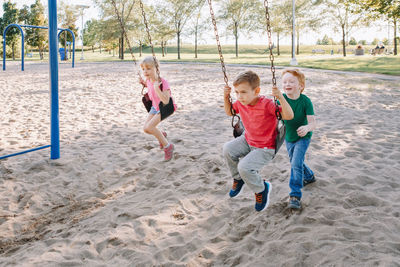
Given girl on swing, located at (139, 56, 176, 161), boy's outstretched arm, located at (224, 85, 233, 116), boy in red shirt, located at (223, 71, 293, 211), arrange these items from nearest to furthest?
boy in red shirt, located at (223, 71, 293, 211), boy's outstretched arm, located at (224, 85, 233, 116), girl on swing, located at (139, 56, 176, 161)

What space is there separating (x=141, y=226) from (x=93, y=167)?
1936 millimetres

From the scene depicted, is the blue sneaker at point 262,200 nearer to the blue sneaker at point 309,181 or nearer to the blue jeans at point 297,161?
the blue jeans at point 297,161

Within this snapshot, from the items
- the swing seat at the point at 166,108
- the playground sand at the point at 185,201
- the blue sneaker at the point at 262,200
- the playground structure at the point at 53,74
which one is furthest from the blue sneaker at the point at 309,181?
the playground structure at the point at 53,74

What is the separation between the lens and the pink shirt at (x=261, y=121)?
9.30 ft

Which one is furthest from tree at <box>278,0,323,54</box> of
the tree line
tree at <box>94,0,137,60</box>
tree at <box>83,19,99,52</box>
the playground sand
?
the playground sand

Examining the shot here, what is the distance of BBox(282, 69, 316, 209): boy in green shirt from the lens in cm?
306

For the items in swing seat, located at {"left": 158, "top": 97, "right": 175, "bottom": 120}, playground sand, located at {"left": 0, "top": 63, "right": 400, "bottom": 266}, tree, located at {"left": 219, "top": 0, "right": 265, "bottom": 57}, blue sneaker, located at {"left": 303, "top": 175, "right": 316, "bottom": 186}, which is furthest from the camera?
tree, located at {"left": 219, "top": 0, "right": 265, "bottom": 57}

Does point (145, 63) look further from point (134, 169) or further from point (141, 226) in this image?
point (141, 226)

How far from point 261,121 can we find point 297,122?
0.48 m

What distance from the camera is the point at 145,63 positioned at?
14.4 feet

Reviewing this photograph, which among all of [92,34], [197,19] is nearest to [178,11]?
[197,19]

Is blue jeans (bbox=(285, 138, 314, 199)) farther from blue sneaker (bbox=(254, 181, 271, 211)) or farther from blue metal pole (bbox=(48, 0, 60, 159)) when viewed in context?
blue metal pole (bbox=(48, 0, 60, 159))

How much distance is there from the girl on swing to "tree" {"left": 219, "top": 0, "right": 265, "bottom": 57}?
3766cm

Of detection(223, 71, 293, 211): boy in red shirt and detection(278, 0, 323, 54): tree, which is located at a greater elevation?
detection(278, 0, 323, 54): tree
